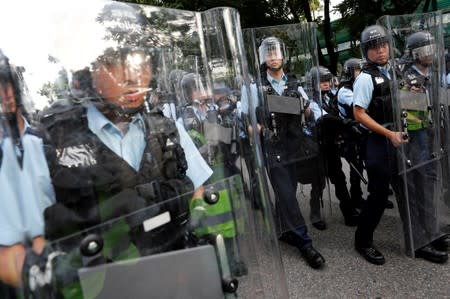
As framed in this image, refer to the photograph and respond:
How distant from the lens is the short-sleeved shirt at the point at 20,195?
981mm

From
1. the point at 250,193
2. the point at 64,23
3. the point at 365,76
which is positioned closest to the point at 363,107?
the point at 365,76

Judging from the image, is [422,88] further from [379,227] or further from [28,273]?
[28,273]

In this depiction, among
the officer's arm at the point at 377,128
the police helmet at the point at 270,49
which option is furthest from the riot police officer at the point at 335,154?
the officer's arm at the point at 377,128

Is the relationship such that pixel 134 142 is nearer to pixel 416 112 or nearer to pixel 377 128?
pixel 377 128

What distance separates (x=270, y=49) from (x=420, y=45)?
1194 mm

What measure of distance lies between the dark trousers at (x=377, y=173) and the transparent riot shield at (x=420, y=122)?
0.29 feet

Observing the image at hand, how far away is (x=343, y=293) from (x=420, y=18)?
213 cm

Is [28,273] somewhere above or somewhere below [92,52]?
below

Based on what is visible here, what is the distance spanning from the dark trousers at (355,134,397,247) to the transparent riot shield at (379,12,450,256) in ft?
0.29

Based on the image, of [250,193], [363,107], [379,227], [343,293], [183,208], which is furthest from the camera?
[379,227]

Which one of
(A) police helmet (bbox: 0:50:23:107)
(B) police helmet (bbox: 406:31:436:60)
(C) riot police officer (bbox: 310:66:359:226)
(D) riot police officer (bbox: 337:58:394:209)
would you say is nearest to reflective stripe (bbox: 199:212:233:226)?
(A) police helmet (bbox: 0:50:23:107)

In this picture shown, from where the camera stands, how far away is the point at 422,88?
2.91m

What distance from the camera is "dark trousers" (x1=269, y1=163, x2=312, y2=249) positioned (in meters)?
3.34

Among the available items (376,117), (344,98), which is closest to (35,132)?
(376,117)
